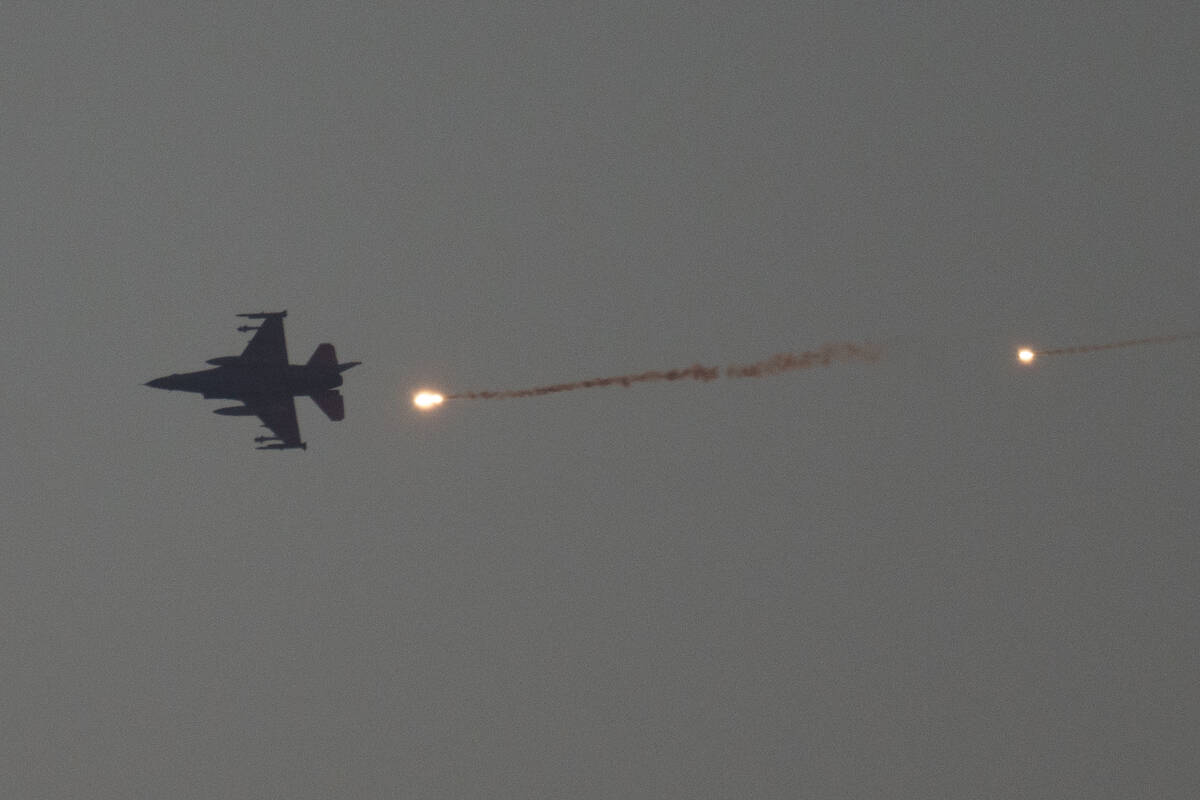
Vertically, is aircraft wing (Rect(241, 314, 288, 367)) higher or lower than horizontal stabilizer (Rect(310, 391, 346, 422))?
higher

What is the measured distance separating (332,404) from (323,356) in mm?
2965

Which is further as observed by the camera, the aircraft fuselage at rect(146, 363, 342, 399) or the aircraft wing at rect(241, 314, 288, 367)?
the aircraft wing at rect(241, 314, 288, 367)

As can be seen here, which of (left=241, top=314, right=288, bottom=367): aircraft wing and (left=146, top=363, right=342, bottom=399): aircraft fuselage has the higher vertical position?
(left=241, top=314, right=288, bottom=367): aircraft wing

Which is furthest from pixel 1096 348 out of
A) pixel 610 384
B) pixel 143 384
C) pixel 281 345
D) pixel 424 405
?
pixel 143 384

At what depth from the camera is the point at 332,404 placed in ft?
384

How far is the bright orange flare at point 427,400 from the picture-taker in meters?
118

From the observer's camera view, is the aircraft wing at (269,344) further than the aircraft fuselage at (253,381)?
Yes

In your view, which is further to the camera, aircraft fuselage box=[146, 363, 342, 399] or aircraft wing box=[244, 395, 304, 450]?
aircraft wing box=[244, 395, 304, 450]

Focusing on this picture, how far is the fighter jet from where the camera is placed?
114500 mm

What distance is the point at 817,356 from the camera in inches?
4520

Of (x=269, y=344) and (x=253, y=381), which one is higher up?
(x=269, y=344)

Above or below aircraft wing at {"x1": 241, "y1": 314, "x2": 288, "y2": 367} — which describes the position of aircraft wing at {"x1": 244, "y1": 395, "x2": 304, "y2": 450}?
below

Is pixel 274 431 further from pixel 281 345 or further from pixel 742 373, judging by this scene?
pixel 742 373

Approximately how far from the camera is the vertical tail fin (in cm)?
11544
